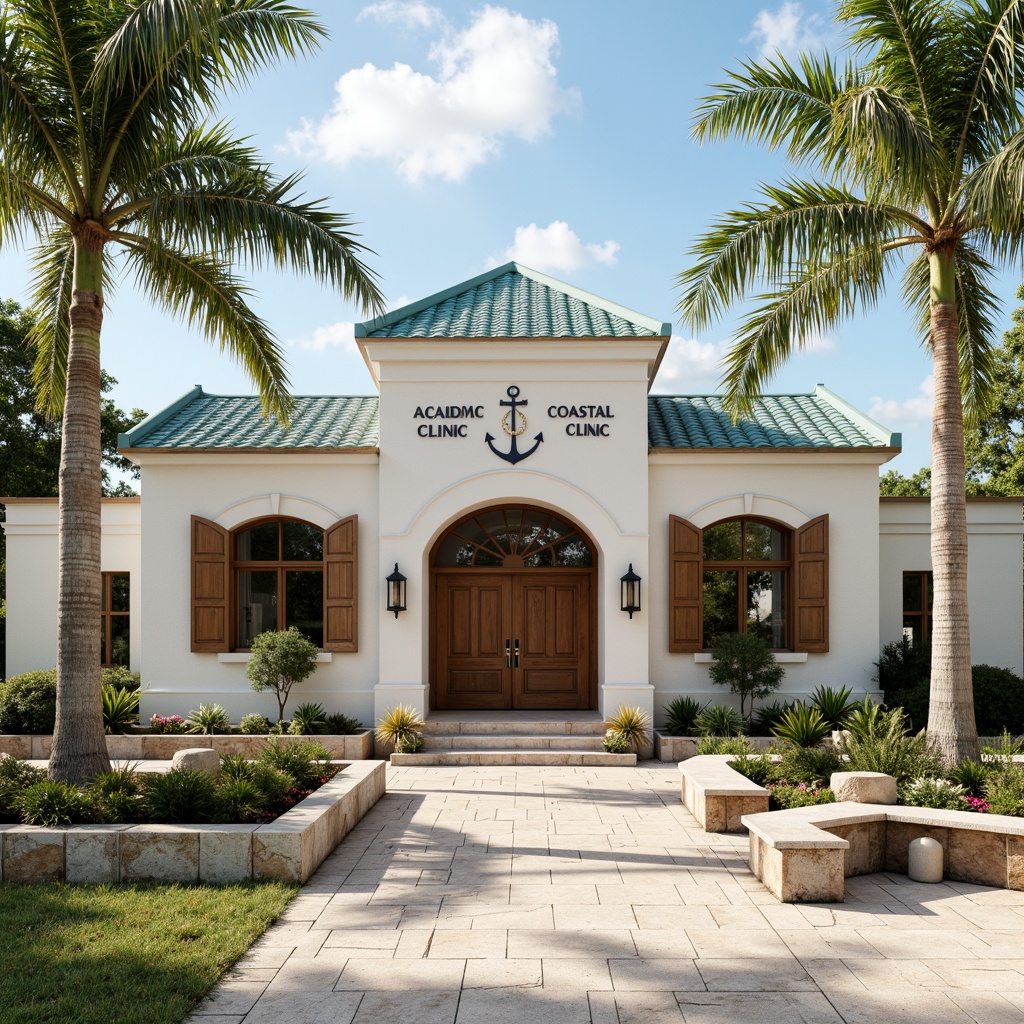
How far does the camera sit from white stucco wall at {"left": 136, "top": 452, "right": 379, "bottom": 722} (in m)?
13.9

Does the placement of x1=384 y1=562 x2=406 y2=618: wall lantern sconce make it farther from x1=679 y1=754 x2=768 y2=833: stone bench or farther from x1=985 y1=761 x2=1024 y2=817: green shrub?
x1=985 y1=761 x2=1024 y2=817: green shrub

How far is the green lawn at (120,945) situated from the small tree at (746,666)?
8.02 metres

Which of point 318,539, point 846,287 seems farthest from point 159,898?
point 846,287

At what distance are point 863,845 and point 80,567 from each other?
751 cm

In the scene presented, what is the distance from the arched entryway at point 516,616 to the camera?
1489 cm

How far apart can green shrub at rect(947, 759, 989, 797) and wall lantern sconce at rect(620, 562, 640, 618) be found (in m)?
5.35

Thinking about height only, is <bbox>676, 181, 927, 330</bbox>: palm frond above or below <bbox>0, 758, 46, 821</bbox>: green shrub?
above

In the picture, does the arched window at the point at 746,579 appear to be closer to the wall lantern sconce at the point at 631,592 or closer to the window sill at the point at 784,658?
the window sill at the point at 784,658

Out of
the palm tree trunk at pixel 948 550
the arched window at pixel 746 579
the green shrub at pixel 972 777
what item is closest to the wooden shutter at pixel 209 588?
the arched window at pixel 746 579

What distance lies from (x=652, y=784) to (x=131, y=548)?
32.4 feet

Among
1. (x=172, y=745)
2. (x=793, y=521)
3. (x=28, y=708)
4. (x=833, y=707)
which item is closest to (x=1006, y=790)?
(x=833, y=707)

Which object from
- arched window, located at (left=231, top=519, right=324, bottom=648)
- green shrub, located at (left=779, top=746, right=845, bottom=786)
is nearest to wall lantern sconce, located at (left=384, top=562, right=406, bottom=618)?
arched window, located at (left=231, top=519, right=324, bottom=648)

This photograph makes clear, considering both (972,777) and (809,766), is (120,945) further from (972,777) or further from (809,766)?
(972,777)

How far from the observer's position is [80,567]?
8414 mm
